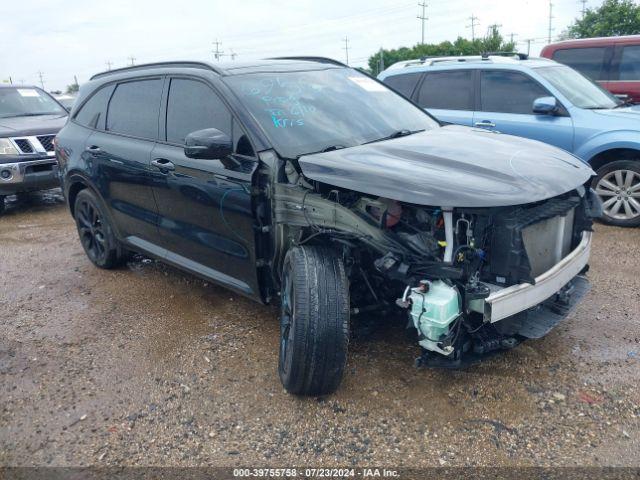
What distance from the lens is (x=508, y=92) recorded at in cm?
627

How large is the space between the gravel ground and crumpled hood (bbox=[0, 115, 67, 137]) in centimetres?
426

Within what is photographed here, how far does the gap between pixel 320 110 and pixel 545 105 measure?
10.6 ft

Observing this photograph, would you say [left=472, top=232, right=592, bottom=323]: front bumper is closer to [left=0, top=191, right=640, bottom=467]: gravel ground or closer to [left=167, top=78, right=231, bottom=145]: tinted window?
[left=0, top=191, right=640, bottom=467]: gravel ground

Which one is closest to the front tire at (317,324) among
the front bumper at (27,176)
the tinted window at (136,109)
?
the tinted window at (136,109)

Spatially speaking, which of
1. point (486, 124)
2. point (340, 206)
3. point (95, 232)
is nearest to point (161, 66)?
point (95, 232)

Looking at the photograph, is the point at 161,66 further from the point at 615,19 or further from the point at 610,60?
the point at 615,19

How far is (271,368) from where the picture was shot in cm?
332

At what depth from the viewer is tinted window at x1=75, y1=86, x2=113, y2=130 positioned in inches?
187

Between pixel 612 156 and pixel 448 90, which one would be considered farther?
pixel 448 90

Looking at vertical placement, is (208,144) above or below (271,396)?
above

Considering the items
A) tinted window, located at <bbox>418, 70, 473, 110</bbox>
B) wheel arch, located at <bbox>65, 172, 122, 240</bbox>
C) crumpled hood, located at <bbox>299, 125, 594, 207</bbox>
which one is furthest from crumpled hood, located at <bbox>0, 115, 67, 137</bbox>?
crumpled hood, located at <bbox>299, 125, 594, 207</bbox>

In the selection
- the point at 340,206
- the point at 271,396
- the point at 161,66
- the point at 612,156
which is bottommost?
the point at 271,396

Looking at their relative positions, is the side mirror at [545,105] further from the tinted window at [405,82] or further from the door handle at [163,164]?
the door handle at [163,164]

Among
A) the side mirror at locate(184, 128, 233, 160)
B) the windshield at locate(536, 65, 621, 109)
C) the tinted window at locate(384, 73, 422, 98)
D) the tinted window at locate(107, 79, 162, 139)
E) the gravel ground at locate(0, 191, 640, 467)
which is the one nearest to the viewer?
the gravel ground at locate(0, 191, 640, 467)
